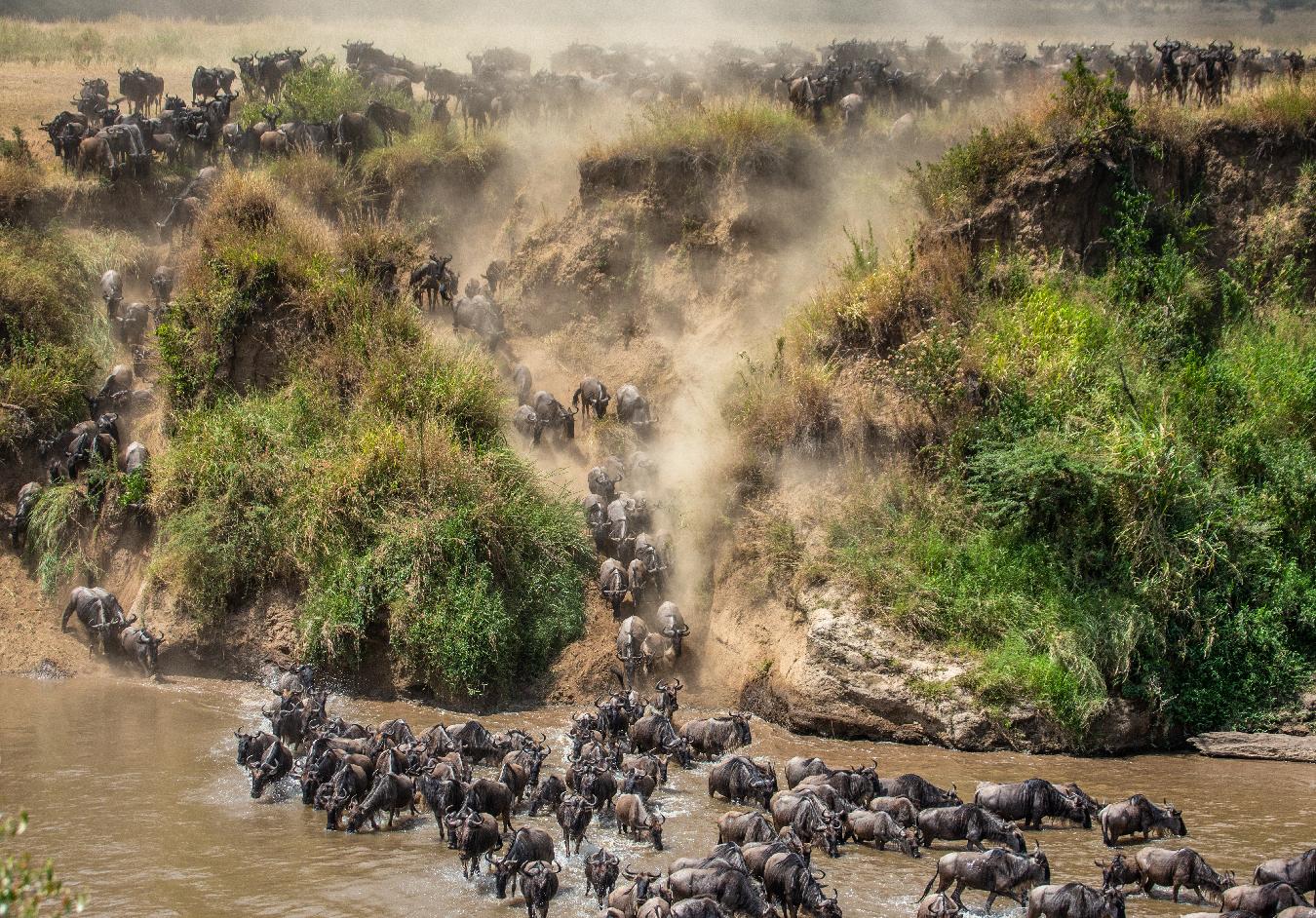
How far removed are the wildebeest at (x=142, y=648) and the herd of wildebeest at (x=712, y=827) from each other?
2850 millimetres

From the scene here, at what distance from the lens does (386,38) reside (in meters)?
43.1

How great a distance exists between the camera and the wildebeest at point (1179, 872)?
10.1 metres

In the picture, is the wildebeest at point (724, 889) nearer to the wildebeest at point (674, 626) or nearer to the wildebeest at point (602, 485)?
the wildebeest at point (674, 626)

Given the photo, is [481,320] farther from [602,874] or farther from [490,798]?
[602,874]

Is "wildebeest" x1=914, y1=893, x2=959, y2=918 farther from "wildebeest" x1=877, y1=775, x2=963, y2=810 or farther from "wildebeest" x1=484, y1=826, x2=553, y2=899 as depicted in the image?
"wildebeest" x1=484, y1=826, x2=553, y2=899

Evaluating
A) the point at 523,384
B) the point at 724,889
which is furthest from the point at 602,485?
the point at 724,889

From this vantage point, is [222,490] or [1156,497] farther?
[222,490]

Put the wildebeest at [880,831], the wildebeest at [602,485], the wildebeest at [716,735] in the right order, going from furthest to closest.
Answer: the wildebeest at [602,485] < the wildebeest at [716,735] < the wildebeest at [880,831]

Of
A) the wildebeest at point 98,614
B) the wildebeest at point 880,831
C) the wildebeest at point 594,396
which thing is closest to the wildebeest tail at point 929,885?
the wildebeest at point 880,831

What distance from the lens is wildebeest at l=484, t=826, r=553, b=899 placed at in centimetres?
1021

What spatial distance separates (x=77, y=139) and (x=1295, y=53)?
22771 millimetres

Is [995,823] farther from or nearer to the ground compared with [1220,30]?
nearer to the ground

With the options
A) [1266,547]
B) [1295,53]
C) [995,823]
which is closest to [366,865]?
[995,823]

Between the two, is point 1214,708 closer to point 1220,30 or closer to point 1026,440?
point 1026,440
